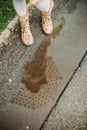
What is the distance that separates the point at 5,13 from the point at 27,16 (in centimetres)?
43

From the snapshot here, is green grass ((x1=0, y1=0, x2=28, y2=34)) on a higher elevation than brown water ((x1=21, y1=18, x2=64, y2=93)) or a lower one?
higher

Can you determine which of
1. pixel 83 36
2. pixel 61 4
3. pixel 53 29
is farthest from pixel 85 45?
pixel 61 4

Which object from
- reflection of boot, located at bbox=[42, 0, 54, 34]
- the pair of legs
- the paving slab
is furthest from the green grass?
the paving slab

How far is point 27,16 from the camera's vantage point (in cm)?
421

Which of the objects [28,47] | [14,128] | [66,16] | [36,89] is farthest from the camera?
[66,16]

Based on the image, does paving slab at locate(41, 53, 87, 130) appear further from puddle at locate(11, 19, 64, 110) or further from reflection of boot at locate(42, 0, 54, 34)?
reflection of boot at locate(42, 0, 54, 34)

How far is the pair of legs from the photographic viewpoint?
13.0ft

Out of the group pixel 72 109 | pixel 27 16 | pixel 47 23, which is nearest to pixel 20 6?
pixel 27 16

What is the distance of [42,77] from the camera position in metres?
4.13

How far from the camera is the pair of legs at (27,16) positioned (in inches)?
156

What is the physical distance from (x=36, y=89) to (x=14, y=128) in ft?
1.75

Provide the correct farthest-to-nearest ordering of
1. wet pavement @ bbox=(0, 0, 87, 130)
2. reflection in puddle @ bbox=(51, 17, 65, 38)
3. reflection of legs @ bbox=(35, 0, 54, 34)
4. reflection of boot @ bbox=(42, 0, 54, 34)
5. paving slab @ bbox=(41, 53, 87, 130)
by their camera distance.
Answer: reflection in puddle @ bbox=(51, 17, 65, 38), reflection of boot @ bbox=(42, 0, 54, 34), reflection of legs @ bbox=(35, 0, 54, 34), wet pavement @ bbox=(0, 0, 87, 130), paving slab @ bbox=(41, 53, 87, 130)

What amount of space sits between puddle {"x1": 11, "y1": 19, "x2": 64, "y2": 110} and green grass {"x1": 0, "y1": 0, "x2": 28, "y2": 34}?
53 cm

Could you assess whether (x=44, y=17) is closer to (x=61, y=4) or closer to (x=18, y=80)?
(x=61, y=4)
